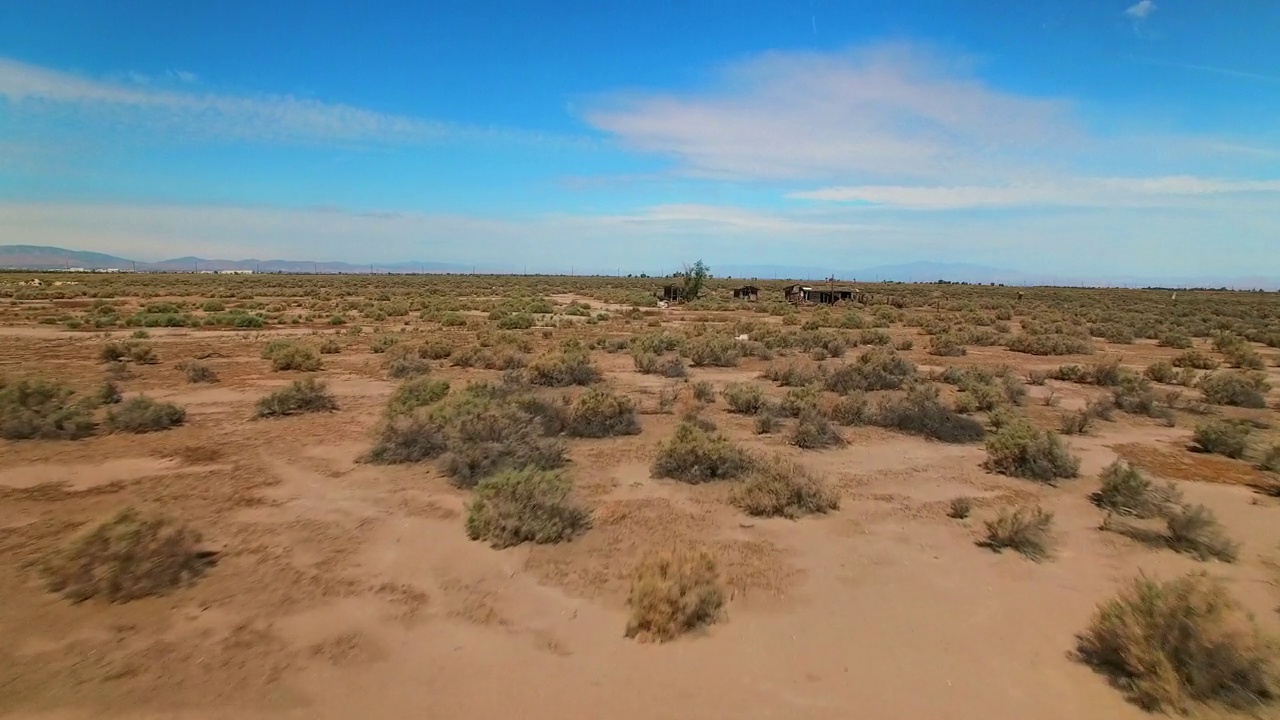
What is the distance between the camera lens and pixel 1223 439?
33.3ft

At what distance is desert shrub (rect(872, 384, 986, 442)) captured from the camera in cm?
1097

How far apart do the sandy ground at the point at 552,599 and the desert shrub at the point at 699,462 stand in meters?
0.29

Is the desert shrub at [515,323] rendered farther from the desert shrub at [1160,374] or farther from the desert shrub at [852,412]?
the desert shrub at [1160,374]

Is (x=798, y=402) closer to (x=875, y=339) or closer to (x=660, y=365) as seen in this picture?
(x=660, y=365)

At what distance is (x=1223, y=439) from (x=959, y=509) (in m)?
6.13

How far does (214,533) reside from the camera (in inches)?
260

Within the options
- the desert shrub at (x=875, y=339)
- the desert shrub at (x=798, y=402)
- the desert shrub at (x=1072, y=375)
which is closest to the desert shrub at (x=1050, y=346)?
the desert shrub at (x=875, y=339)

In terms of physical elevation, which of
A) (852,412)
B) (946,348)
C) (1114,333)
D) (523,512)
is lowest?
(523,512)

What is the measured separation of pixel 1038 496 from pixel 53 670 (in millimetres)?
9858

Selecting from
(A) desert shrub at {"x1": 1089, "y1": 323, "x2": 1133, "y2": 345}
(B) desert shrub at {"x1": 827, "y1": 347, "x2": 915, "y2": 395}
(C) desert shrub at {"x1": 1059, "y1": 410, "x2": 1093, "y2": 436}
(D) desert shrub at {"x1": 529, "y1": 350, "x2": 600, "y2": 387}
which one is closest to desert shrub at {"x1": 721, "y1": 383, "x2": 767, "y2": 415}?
(B) desert shrub at {"x1": 827, "y1": 347, "x2": 915, "y2": 395}

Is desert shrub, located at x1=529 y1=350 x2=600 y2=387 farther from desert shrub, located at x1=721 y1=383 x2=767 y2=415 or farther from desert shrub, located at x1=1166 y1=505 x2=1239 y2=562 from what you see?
desert shrub, located at x1=1166 y1=505 x2=1239 y2=562

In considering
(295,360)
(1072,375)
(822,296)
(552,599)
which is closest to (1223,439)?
(1072,375)

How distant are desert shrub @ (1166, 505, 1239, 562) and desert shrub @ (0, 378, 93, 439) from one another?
1449 centimetres

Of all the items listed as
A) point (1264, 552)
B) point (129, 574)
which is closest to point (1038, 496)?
point (1264, 552)
